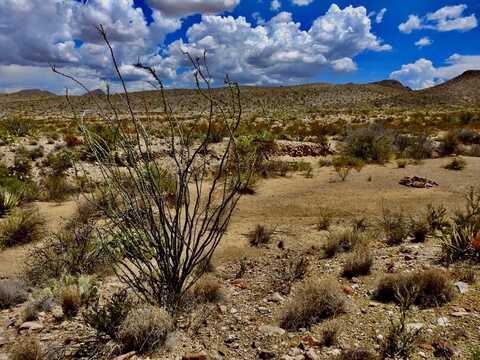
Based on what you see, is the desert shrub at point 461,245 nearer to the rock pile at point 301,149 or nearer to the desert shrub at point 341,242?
the desert shrub at point 341,242

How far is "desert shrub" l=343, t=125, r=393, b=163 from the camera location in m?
15.3

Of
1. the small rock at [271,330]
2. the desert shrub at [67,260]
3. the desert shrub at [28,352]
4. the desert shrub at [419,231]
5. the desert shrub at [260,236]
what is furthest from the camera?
the desert shrub at [260,236]

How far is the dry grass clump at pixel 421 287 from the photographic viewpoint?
14.2 feet

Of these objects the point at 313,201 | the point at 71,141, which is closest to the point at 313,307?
the point at 313,201

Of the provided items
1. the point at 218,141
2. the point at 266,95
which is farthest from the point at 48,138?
the point at 266,95

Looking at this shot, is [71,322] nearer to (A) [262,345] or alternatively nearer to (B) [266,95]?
Answer: (A) [262,345]

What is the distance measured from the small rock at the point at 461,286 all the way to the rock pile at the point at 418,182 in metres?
6.42

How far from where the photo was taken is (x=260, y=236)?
285 inches

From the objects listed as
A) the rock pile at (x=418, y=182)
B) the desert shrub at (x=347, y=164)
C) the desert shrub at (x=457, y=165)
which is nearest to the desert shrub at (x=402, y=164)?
the desert shrub at (x=347, y=164)

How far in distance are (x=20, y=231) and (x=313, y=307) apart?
582cm

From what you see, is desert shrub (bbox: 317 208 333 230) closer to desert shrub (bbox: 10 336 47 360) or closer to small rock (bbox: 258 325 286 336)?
small rock (bbox: 258 325 286 336)

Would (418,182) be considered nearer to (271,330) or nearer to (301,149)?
→ (301,149)

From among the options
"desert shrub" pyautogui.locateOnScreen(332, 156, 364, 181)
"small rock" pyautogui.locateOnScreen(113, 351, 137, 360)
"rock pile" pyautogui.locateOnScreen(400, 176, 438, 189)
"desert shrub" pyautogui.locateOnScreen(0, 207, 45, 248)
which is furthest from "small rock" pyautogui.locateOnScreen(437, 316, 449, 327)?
"desert shrub" pyautogui.locateOnScreen(332, 156, 364, 181)

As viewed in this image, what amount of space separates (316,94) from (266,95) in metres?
9.58
